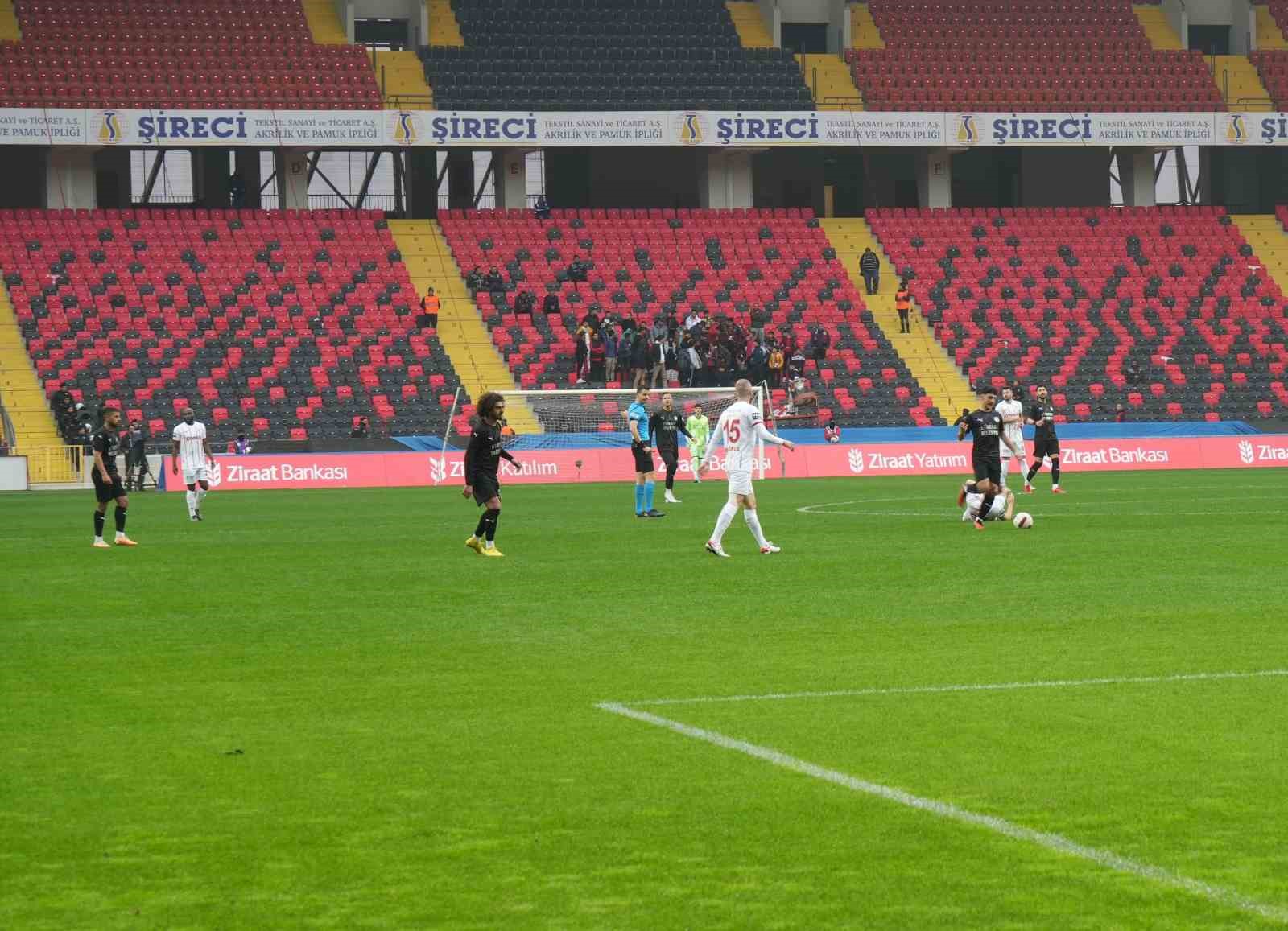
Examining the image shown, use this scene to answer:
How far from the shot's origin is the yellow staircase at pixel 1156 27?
69.3 meters

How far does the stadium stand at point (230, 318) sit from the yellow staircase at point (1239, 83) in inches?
1189

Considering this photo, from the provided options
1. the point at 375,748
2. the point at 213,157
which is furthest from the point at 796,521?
the point at 213,157

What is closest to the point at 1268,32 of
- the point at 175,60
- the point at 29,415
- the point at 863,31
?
the point at 863,31

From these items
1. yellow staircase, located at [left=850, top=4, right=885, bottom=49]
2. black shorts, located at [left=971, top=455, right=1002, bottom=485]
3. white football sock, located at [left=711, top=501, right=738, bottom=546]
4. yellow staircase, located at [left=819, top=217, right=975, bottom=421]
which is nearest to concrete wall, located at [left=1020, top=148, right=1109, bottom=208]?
yellow staircase, located at [left=850, top=4, right=885, bottom=49]

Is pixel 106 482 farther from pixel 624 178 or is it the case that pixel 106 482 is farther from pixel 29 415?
pixel 624 178

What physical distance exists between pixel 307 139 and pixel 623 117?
33.0ft

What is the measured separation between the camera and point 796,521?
28.5 m

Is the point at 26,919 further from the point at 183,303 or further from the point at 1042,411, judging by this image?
the point at 183,303

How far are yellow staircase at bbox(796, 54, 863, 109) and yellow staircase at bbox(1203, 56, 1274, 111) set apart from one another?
13.3 m

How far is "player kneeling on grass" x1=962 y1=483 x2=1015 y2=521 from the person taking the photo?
84.9 ft

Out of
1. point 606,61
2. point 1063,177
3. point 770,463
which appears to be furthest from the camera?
point 1063,177

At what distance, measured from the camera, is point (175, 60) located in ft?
196

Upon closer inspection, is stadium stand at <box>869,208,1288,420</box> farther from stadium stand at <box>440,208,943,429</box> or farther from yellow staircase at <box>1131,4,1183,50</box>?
yellow staircase at <box>1131,4,1183,50</box>

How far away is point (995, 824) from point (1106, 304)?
54.5 metres
